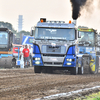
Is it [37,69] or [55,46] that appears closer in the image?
[55,46]

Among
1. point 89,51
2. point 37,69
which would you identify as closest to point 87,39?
point 89,51

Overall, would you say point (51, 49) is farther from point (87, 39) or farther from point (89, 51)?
point (87, 39)

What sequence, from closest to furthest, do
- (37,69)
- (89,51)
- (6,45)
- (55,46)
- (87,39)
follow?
1. (55,46)
2. (37,69)
3. (89,51)
4. (87,39)
5. (6,45)

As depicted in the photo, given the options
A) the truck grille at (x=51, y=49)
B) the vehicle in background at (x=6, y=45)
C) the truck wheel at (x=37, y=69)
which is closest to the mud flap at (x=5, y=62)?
the vehicle in background at (x=6, y=45)

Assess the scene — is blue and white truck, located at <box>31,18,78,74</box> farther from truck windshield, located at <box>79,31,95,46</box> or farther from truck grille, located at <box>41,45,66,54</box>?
truck windshield, located at <box>79,31,95,46</box>

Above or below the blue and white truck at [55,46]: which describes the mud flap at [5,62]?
below

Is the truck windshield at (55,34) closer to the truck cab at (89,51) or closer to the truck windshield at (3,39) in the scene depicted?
the truck cab at (89,51)

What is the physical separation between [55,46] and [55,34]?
0.67 m

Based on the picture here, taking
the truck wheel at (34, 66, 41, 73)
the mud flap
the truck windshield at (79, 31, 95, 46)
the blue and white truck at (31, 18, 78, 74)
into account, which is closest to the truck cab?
the truck windshield at (79, 31, 95, 46)

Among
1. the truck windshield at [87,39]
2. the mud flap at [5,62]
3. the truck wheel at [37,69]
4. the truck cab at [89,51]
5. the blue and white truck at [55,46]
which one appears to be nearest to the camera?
the blue and white truck at [55,46]

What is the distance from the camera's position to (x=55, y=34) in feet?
52.4

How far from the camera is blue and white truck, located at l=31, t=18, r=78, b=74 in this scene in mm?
15789

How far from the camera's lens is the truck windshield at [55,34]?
1587 cm

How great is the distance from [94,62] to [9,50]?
22.1 ft
